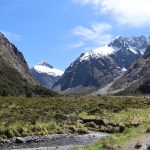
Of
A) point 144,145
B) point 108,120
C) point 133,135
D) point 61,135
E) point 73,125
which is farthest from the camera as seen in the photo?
point 108,120

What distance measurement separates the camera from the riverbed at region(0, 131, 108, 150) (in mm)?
50781

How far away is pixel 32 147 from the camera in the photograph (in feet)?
168

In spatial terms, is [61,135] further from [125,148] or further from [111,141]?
[125,148]

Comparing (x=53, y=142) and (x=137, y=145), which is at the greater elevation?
(x=137, y=145)

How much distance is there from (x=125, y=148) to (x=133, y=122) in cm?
3749

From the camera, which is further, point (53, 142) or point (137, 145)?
point (53, 142)

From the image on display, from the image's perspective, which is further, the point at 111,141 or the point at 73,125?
the point at 73,125

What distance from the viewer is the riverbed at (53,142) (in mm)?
50781

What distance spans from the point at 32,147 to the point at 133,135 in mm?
15590

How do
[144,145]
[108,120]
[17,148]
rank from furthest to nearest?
1. [108,120]
2. [17,148]
3. [144,145]

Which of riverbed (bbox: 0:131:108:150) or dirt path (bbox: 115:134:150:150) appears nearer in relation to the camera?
dirt path (bbox: 115:134:150:150)

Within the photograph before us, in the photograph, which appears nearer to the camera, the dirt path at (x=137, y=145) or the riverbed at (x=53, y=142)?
the dirt path at (x=137, y=145)

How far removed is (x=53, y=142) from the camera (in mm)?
56219

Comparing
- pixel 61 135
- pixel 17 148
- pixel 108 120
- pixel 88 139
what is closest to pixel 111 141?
pixel 17 148
